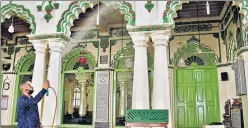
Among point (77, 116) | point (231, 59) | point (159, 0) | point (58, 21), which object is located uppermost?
point (159, 0)

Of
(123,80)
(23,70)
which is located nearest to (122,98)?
(123,80)

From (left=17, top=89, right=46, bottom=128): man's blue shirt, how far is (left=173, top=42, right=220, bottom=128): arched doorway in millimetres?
4647

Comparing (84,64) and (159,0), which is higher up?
(159,0)

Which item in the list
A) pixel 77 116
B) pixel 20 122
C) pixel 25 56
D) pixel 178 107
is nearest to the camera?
pixel 20 122

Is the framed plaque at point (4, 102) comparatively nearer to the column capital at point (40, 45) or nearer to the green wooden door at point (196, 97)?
the column capital at point (40, 45)

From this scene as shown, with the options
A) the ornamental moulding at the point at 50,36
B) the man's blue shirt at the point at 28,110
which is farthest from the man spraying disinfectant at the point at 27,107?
the ornamental moulding at the point at 50,36

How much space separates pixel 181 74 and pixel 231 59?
1487mm

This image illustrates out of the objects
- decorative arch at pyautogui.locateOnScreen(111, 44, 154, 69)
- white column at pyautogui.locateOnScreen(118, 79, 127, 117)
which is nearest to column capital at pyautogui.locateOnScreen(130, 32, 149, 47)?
decorative arch at pyautogui.locateOnScreen(111, 44, 154, 69)

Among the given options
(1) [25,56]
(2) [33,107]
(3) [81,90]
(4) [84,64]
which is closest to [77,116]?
(3) [81,90]

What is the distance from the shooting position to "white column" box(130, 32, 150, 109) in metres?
5.07

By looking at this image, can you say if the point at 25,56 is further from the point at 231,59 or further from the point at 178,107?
the point at 231,59

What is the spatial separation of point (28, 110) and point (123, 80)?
4375mm

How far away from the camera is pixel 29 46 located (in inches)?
352

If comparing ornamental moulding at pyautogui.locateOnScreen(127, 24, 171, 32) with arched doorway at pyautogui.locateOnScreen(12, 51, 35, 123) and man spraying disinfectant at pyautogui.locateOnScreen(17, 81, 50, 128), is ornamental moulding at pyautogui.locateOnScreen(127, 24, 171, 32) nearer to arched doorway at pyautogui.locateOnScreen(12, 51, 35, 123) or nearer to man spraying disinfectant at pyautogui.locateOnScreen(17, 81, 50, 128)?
man spraying disinfectant at pyautogui.locateOnScreen(17, 81, 50, 128)
